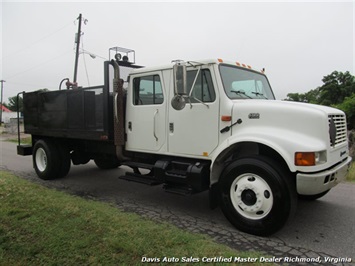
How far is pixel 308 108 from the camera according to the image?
369cm

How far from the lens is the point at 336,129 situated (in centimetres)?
399

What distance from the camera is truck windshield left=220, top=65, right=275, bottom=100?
14.4ft

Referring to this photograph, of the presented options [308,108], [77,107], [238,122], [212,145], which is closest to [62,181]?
[77,107]

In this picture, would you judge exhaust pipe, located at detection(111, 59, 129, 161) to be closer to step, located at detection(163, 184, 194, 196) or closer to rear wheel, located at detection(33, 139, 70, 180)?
step, located at detection(163, 184, 194, 196)

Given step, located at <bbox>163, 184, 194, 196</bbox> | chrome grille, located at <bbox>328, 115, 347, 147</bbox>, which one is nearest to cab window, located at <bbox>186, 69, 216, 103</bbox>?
step, located at <bbox>163, 184, 194, 196</bbox>

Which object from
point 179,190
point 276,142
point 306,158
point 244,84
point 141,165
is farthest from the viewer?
point 141,165

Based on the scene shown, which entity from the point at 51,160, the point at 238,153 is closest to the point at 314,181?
the point at 238,153

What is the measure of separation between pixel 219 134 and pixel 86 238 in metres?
2.22

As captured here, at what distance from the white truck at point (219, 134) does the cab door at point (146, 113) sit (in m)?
0.02

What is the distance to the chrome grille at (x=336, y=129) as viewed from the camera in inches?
149

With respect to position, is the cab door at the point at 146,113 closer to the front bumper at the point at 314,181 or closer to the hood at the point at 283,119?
the hood at the point at 283,119

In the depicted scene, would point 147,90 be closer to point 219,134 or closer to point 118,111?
point 118,111

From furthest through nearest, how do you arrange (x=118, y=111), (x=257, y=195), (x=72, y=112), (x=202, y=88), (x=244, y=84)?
(x=72, y=112), (x=118, y=111), (x=244, y=84), (x=202, y=88), (x=257, y=195)

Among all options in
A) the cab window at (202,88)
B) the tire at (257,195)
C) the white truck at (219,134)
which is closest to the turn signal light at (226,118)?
the white truck at (219,134)
